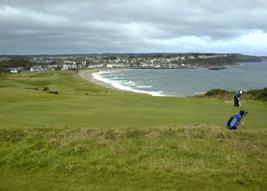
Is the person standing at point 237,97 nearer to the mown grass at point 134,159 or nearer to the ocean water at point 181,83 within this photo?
the mown grass at point 134,159

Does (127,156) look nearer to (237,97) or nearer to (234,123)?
(234,123)

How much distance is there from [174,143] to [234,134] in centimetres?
304

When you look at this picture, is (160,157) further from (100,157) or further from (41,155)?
(41,155)

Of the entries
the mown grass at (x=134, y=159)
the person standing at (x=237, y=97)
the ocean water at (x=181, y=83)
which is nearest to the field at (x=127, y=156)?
the mown grass at (x=134, y=159)

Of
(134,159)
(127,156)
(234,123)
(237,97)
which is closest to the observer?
(134,159)

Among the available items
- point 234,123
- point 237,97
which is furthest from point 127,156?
point 237,97

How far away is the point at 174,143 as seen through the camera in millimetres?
9891

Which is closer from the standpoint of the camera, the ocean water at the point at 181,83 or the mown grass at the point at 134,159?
the mown grass at the point at 134,159

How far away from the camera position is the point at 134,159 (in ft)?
27.5

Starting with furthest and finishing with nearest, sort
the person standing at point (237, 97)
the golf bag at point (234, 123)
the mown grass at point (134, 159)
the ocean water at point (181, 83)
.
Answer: the ocean water at point (181, 83) → the person standing at point (237, 97) → the golf bag at point (234, 123) → the mown grass at point (134, 159)

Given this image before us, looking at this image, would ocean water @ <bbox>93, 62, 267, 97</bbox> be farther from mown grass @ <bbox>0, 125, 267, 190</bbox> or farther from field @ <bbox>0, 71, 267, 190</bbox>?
mown grass @ <bbox>0, 125, 267, 190</bbox>

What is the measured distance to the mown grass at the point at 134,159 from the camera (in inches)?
264

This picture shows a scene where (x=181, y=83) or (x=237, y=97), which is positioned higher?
(x=237, y=97)

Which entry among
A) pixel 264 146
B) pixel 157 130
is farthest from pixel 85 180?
pixel 264 146
